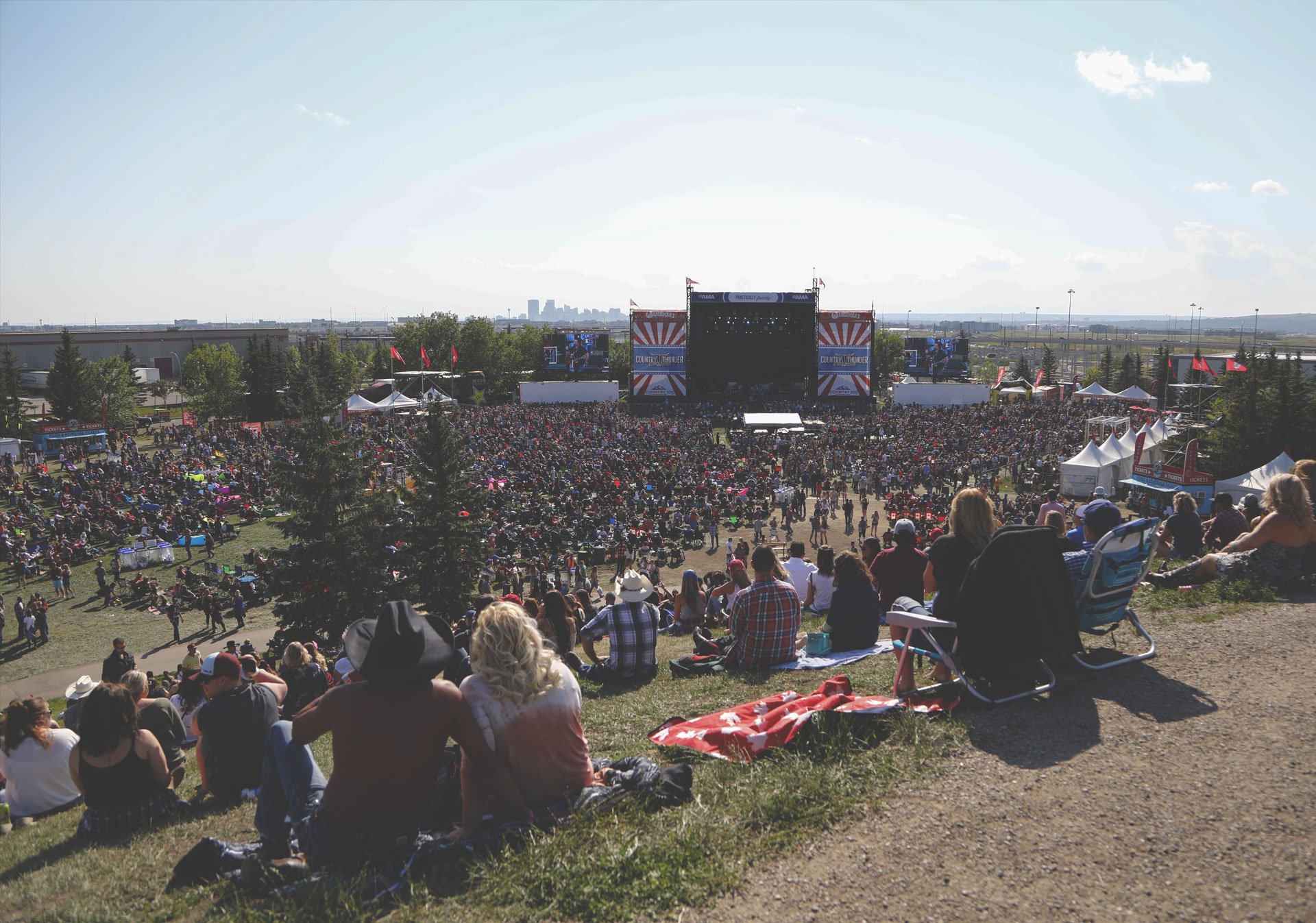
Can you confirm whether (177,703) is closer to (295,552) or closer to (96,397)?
(295,552)

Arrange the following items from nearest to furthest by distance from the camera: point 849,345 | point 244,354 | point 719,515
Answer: point 719,515
point 849,345
point 244,354

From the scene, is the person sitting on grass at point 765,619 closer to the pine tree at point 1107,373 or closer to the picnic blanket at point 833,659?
the picnic blanket at point 833,659

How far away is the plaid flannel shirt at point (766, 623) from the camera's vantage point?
6.15 m

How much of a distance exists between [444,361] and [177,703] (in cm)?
7802

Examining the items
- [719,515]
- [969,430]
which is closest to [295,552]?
[719,515]

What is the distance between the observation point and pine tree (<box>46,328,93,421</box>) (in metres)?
49.2

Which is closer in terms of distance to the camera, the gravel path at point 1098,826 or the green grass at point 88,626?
the gravel path at point 1098,826

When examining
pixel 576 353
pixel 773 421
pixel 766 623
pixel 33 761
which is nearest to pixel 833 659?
pixel 766 623

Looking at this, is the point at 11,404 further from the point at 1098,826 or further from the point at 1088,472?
the point at 1098,826

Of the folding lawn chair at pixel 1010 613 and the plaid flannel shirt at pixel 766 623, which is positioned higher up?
the folding lawn chair at pixel 1010 613

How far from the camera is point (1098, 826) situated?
10.8 ft

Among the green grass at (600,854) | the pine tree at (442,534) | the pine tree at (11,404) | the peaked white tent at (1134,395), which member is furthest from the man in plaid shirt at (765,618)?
the pine tree at (11,404)

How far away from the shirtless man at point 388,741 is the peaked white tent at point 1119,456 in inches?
1185

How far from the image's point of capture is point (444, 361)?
82.1 metres
